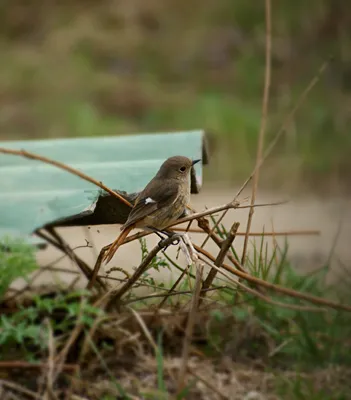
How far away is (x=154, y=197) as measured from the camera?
2762 mm

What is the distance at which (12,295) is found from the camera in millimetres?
3430

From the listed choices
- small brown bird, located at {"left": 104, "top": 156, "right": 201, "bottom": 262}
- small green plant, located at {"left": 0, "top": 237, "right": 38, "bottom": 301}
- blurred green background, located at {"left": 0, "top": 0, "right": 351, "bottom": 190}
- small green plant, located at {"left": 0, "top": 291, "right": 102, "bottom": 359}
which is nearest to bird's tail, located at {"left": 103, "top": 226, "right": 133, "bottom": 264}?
small brown bird, located at {"left": 104, "top": 156, "right": 201, "bottom": 262}

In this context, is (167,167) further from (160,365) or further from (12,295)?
(12,295)

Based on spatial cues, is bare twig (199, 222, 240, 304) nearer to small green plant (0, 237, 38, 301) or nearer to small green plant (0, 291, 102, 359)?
small green plant (0, 291, 102, 359)

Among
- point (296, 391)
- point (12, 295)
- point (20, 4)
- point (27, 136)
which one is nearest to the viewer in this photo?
point (296, 391)

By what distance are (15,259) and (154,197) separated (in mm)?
602

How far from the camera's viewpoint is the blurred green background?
29.7ft

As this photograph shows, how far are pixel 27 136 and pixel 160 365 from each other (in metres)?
7.23

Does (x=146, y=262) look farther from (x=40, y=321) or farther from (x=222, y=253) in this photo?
(x=40, y=321)

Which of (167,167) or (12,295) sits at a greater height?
(167,167)

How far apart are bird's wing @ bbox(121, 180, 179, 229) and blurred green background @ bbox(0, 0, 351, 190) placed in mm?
4969

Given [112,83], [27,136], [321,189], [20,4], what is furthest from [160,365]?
[20,4]

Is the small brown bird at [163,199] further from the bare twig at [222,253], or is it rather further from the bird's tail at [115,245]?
the bare twig at [222,253]

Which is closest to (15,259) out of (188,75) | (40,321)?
(40,321)
